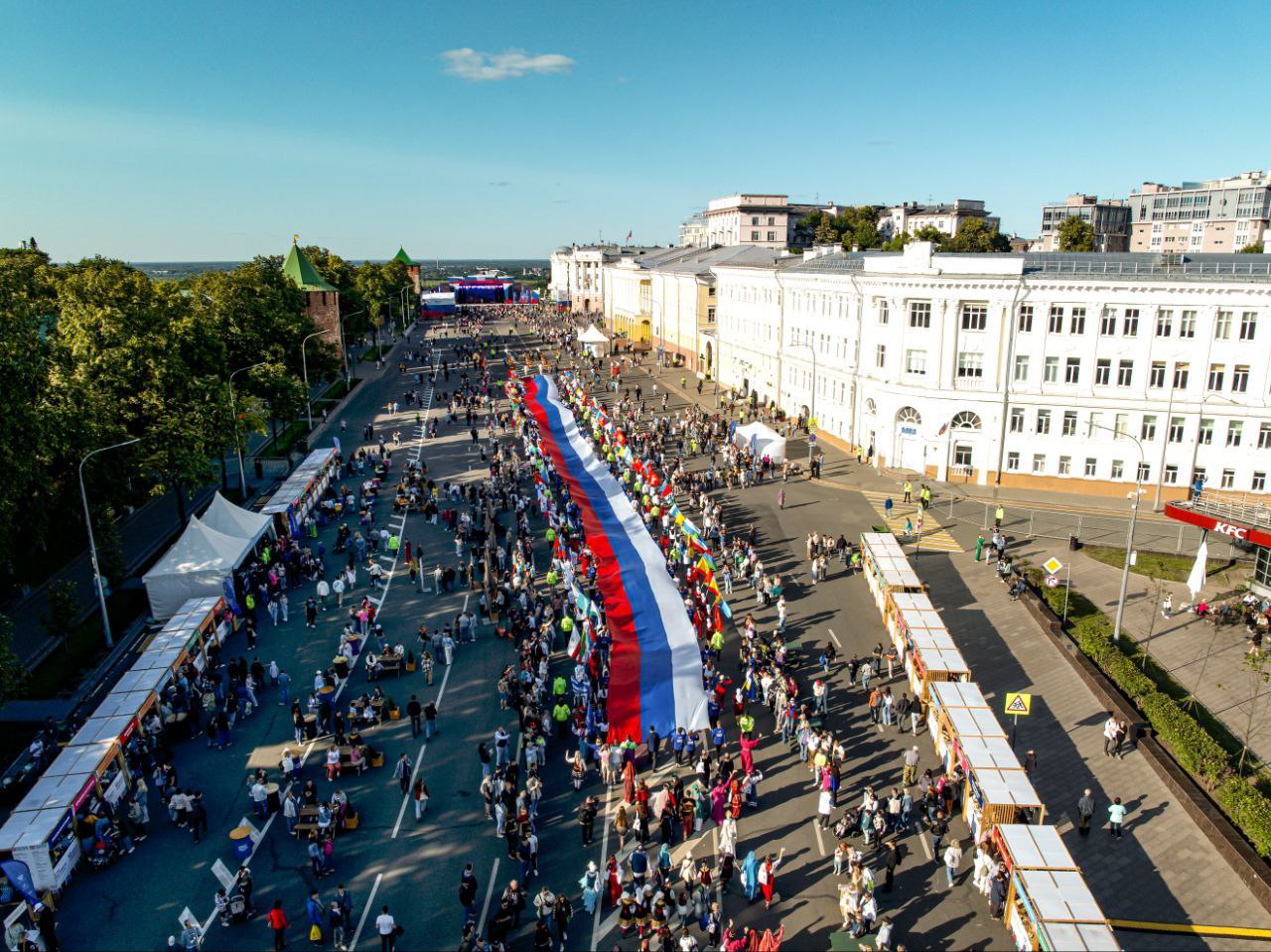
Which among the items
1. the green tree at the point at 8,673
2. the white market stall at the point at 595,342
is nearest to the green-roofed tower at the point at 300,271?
the white market stall at the point at 595,342

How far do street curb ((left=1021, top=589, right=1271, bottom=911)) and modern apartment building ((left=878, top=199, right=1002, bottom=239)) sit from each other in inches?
5197

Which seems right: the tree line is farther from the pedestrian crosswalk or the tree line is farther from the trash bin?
the pedestrian crosswalk

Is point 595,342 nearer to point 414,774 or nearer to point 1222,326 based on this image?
point 1222,326

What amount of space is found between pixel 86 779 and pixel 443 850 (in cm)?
835

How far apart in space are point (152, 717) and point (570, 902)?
13.1 m

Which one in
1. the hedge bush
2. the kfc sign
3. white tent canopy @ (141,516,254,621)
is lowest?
the hedge bush

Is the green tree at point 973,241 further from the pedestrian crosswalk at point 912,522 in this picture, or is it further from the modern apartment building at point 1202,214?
the modern apartment building at point 1202,214

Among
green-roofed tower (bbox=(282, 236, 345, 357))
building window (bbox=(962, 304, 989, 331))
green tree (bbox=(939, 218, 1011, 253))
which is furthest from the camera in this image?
green tree (bbox=(939, 218, 1011, 253))

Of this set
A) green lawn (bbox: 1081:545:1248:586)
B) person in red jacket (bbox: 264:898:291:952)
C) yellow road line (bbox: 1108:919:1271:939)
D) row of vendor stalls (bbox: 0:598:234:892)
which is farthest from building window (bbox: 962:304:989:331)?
person in red jacket (bbox: 264:898:291:952)

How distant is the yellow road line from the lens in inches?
651

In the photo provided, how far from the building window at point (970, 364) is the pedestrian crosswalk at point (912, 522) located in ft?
26.2

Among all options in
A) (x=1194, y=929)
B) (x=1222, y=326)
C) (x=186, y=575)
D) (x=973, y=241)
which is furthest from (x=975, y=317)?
(x=973, y=241)

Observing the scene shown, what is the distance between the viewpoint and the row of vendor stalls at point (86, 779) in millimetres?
17500

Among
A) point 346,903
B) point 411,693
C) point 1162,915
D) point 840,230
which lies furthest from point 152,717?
point 840,230
